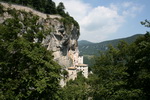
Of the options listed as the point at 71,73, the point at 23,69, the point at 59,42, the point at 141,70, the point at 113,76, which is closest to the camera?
the point at 23,69

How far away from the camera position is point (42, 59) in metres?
8.38

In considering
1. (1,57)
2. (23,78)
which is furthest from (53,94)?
(1,57)

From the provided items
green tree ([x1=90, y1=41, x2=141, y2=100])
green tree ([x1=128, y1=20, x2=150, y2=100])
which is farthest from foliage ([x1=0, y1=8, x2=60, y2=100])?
green tree ([x1=128, y1=20, x2=150, y2=100])

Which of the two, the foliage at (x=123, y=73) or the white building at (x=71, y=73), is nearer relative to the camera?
the foliage at (x=123, y=73)

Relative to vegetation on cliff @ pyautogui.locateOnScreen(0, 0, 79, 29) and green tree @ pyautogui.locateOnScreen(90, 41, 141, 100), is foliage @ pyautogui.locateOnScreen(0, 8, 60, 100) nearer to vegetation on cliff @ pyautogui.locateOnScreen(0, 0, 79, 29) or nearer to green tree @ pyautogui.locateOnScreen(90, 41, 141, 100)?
green tree @ pyautogui.locateOnScreen(90, 41, 141, 100)

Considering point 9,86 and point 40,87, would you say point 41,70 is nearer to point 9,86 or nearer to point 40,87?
point 40,87

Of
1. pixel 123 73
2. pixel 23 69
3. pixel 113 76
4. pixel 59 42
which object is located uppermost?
pixel 59 42

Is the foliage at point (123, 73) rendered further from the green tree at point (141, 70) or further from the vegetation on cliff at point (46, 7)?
the vegetation on cliff at point (46, 7)

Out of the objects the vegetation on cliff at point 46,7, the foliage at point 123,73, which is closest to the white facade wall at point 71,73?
the vegetation on cliff at point 46,7

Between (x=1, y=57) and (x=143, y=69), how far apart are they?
10.7 m

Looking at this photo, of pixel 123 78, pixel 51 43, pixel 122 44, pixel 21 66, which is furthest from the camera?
pixel 51 43

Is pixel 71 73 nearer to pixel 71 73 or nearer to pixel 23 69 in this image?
pixel 71 73

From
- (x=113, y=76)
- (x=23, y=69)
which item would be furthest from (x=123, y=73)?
(x=23, y=69)

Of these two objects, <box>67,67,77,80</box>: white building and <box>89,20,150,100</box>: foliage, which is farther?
<box>67,67,77,80</box>: white building
